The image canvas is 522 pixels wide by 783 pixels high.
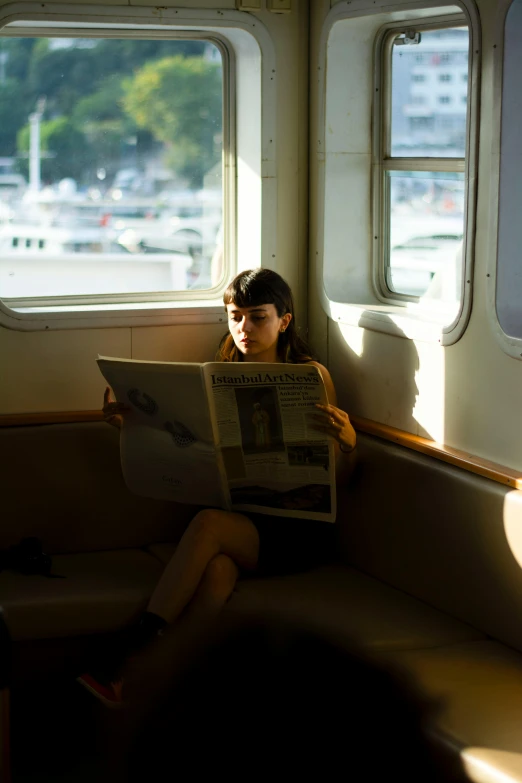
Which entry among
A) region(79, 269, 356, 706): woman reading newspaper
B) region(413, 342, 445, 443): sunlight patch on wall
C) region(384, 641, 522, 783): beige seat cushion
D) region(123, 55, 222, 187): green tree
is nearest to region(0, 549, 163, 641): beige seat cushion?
region(79, 269, 356, 706): woman reading newspaper

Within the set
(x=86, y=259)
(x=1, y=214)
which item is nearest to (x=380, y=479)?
(x=86, y=259)

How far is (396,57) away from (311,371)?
4.46 ft

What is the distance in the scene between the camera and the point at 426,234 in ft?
11.5

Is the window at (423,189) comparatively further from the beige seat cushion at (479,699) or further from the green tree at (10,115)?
the green tree at (10,115)

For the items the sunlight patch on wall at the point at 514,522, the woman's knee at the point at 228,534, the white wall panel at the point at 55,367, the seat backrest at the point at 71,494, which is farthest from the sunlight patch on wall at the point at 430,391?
the white wall panel at the point at 55,367

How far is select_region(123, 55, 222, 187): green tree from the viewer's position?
3.79 m

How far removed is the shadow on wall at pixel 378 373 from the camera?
129 inches

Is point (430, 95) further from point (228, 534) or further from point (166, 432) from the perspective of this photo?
point (228, 534)

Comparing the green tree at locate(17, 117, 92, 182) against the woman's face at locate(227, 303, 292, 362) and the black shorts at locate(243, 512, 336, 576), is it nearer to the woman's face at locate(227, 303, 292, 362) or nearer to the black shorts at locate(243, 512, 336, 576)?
the woman's face at locate(227, 303, 292, 362)

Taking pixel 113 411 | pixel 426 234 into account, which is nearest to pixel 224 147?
pixel 426 234

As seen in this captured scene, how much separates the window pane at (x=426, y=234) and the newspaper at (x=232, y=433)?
2.36 feet

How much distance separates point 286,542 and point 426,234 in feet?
3.84

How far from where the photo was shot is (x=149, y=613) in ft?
9.88

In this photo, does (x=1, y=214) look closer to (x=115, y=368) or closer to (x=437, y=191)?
(x=115, y=368)
